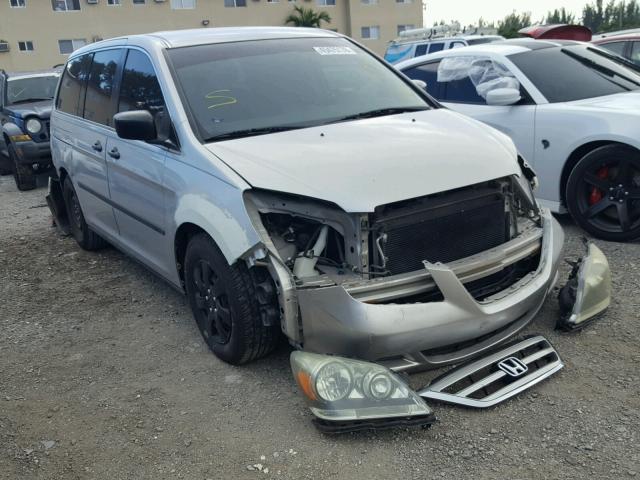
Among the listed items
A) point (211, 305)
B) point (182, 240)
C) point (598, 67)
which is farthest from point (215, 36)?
point (598, 67)

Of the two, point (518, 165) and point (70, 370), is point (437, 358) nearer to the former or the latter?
point (518, 165)

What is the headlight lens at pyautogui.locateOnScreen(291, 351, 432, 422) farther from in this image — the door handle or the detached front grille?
the door handle

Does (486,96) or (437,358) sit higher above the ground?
(486,96)

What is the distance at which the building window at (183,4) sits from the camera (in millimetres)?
39750

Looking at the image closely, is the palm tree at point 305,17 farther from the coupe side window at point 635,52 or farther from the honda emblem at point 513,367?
the honda emblem at point 513,367

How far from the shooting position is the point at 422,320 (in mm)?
2812

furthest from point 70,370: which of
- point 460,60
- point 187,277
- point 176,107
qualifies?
point 460,60

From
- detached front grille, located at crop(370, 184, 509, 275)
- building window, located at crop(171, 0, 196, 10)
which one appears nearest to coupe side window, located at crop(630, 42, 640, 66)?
detached front grille, located at crop(370, 184, 509, 275)

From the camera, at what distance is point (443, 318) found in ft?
9.34

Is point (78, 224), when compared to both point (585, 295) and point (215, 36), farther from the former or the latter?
point (585, 295)

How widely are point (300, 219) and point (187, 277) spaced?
92 centimetres

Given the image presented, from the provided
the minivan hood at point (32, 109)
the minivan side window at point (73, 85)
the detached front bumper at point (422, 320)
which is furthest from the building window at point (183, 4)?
the detached front bumper at point (422, 320)

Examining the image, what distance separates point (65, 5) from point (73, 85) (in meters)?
37.2

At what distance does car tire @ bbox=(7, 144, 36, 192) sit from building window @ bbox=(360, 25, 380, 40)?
129ft
